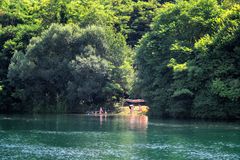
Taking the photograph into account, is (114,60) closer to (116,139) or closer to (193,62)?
(193,62)

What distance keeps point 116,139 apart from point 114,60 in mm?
35366

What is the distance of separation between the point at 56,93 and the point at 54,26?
11235 millimetres

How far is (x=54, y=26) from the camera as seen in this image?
8500cm

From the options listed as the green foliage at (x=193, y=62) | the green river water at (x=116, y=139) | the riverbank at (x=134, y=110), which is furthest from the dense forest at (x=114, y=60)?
the green river water at (x=116, y=139)

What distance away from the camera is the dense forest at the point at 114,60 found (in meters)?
68.8

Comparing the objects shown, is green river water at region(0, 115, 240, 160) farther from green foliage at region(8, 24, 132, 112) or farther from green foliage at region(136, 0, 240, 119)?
green foliage at region(8, 24, 132, 112)

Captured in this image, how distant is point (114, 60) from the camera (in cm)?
8544

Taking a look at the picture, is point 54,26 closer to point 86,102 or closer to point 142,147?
point 86,102

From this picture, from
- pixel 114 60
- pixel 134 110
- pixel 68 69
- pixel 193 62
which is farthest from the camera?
pixel 114 60

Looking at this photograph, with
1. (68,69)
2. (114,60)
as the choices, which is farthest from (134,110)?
(68,69)

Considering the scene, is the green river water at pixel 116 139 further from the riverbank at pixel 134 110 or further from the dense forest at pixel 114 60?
the riverbank at pixel 134 110

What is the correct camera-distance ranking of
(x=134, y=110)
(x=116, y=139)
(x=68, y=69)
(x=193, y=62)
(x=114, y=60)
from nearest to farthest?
(x=116, y=139) → (x=193, y=62) → (x=134, y=110) → (x=68, y=69) → (x=114, y=60)

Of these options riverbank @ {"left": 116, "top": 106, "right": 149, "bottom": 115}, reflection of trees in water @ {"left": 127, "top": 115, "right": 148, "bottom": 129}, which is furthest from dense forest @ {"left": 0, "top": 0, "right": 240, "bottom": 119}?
reflection of trees in water @ {"left": 127, "top": 115, "right": 148, "bottom": 129}

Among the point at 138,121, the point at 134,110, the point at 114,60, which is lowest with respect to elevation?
the point at 138,121
